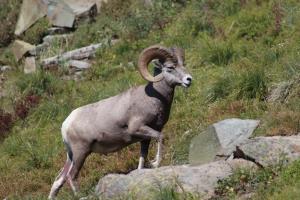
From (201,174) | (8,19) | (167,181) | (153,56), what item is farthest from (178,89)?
(8,19)

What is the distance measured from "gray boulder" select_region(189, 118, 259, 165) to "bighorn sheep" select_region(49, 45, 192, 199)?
75cm

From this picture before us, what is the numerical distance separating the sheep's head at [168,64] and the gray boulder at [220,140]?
3.14 ft

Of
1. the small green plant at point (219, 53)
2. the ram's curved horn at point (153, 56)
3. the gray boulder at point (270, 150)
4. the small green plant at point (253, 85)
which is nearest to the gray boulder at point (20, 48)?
the small green plant at point (219, 53)

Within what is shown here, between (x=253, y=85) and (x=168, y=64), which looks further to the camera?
(x=253, y=85)

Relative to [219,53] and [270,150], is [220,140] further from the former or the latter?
[219,53]

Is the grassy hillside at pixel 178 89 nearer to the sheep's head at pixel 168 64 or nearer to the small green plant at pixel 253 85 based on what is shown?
the small green plant at pixel 253 85

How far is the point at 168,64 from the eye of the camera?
11.2m

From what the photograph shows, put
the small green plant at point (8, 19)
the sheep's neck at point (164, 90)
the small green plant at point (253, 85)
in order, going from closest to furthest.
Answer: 1. the sheep's neck at point (164, 90)
2. the small green plant at point (253, 85)
3. the small green plant at point (8, 19)

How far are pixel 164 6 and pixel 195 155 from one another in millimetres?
8994

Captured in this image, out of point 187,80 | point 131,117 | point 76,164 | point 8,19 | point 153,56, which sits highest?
point 153,56

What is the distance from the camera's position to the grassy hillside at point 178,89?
12.9 m

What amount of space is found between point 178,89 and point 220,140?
4.23 metres

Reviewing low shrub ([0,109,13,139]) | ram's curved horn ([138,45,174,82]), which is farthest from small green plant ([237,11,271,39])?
Answer: ram's curved horn ([138,45,174,82])

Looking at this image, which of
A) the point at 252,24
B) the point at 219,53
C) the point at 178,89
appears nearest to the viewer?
the point at 178,89
